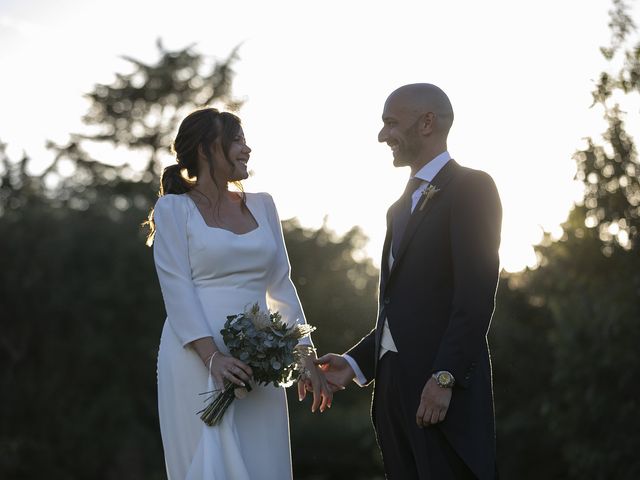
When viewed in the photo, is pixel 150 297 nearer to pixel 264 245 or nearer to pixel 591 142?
pixel 591 142

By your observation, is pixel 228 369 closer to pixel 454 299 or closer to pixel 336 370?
pixel 336 370

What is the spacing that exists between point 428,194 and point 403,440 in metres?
1.08

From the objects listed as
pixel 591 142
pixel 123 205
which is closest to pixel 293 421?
pixel 123 205

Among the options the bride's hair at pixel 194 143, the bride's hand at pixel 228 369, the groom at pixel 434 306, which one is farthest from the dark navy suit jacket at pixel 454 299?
the bride's hair at pixel 194 143

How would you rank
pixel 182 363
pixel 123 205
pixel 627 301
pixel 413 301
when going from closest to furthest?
pixel 413 301
pixel 182 363
pixel 627 301
pixel 123 205

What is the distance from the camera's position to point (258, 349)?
4453 millimetres

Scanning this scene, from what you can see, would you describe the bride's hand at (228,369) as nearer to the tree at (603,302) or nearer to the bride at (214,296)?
the bride at (214,296)

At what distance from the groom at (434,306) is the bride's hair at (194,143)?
83 cm

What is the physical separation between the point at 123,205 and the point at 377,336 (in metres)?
26.4

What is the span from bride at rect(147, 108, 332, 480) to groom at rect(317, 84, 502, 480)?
0.62m

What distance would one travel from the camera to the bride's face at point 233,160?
4922mm

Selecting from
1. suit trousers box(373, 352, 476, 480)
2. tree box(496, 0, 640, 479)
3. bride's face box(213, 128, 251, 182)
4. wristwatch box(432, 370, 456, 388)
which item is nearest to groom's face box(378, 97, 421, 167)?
bride's face box(213, 128, 251, 182)

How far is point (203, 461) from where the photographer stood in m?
4.51

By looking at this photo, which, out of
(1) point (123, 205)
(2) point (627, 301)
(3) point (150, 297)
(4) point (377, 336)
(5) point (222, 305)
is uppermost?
(1) point (123, 205)
